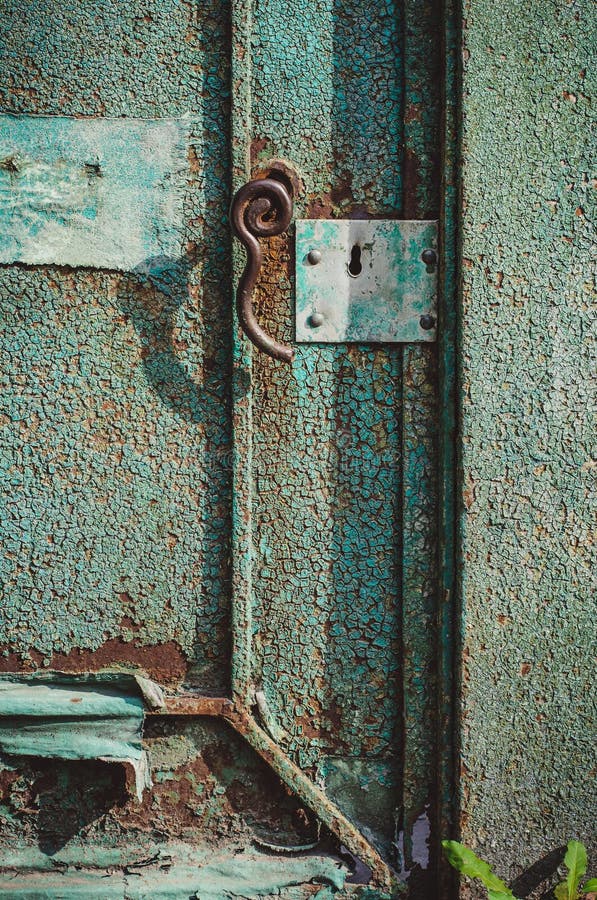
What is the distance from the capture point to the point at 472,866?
3.90 ft

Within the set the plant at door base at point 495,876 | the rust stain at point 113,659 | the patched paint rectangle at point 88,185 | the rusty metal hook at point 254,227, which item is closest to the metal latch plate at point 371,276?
the rusty metal hook at point 254,227

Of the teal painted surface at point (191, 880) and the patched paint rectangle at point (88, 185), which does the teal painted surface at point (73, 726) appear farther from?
A: the patched paint rectangle at point (88, 185)

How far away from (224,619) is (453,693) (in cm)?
47

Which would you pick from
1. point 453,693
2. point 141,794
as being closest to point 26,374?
point 141,794

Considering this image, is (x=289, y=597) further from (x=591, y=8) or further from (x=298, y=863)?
(x=591, y=8)

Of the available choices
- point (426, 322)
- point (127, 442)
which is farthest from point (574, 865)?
point (127, 442)

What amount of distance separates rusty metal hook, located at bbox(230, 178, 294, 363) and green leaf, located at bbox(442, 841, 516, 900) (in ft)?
3.16

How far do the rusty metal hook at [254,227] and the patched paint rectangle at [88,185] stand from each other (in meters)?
0.18

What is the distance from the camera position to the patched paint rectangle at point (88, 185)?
1.29 metres

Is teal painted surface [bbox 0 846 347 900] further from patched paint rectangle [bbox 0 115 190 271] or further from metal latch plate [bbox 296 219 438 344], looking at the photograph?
patched paint rectangle [bbox 0 115 190 271]

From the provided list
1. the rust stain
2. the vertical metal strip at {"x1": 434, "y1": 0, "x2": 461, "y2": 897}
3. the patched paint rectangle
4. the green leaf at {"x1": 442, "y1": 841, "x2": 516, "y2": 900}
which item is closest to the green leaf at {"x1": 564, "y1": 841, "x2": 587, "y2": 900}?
the green leaf at {"x1": 442, "y1": 841, "x2": 516, "y2": 900}

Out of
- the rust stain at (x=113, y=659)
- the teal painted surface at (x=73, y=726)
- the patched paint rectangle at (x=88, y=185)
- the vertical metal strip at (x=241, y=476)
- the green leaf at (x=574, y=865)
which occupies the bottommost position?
the green leaf at (x=574, y=865)

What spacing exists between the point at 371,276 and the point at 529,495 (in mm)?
521

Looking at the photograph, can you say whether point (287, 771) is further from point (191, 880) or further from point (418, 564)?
point (418, 564)
